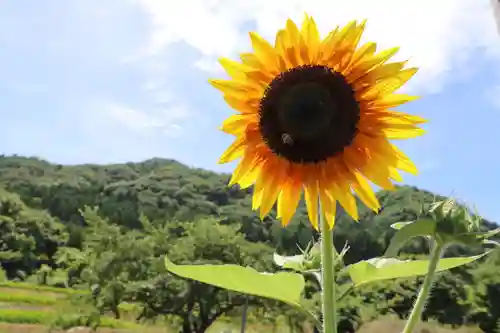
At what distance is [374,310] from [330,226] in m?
24.8

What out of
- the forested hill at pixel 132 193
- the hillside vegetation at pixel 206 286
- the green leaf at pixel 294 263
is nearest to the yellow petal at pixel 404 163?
the hillside vegetation at pixel 206 286

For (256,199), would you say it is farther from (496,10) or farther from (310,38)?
(496,10)

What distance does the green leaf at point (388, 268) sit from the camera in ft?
3.16

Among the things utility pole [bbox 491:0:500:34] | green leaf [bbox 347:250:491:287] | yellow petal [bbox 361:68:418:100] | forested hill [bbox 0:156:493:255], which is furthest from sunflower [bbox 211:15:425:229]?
forested hill [bbox 0:156:493:255]

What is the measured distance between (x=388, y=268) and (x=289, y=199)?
25cm

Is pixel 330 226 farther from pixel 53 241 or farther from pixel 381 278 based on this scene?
pixel 53 241

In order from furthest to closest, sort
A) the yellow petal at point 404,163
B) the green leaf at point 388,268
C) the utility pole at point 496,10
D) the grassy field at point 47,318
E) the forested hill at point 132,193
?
the forested hill at point 132,193, the grassy field at point 47,318, the yellow petal at point 404,163, the green leaf at point 388,268, the utility pole at point 496,10

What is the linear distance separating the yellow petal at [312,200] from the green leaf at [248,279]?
0.42 feet

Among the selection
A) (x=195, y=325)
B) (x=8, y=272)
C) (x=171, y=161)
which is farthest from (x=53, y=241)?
(x=195, y=325)

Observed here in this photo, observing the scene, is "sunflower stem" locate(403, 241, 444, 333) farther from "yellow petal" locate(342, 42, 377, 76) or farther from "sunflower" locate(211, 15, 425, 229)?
"yellow petal" locate(342, 42, 377, 76)

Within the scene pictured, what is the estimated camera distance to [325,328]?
895 mm

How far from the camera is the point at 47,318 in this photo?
29.0 meters

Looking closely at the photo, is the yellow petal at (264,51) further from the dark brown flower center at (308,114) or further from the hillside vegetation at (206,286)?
the hillside vegetation at (206,286)

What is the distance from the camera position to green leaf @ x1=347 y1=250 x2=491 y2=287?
0.96 meters
